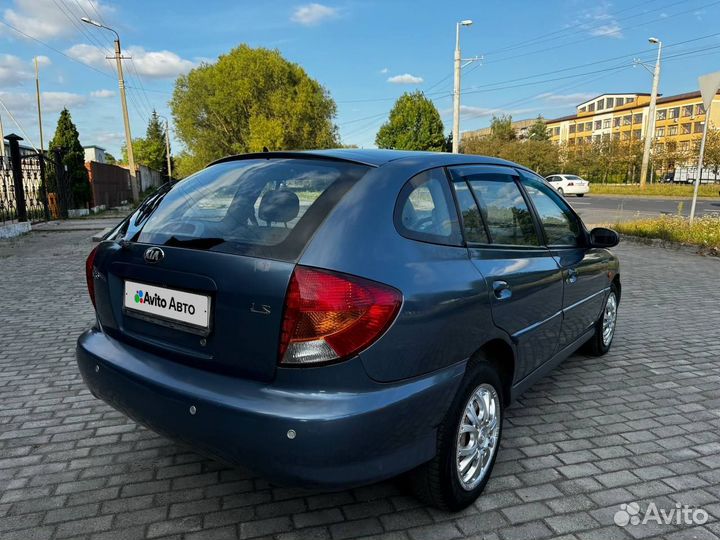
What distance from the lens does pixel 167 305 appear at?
2211 millimetres

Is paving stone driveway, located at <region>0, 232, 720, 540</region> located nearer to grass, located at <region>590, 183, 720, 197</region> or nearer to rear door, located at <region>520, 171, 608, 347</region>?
rear door, located at <region>520, 171, 608, 347</region>

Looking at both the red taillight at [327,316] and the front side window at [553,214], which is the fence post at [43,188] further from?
the red taillight at [327,316]

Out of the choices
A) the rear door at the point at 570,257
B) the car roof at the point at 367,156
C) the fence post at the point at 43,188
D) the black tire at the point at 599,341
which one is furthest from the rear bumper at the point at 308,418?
the fence post at the point at 43,188

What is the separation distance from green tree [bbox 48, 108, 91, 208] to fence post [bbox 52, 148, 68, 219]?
37cm

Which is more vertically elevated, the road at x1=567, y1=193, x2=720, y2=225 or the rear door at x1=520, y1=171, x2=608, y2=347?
the rear door at x1=520, y1=171, x2=608, y2=347

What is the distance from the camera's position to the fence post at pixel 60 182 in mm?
20016

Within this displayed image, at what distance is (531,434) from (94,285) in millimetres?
2587

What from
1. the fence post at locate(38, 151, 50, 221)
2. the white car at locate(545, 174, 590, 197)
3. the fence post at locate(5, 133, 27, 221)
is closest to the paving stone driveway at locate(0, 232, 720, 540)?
the fence post at locate(5, 133, 27, 221)

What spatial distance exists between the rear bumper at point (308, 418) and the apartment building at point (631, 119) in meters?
67.9

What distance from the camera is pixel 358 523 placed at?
2.34 metres

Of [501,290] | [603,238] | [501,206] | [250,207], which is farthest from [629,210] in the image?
[250,207]

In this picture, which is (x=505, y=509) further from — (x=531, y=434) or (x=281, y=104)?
(x=281, y=104)

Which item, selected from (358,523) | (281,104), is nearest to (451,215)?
(358,523)

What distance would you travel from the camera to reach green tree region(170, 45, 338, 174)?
153ft
